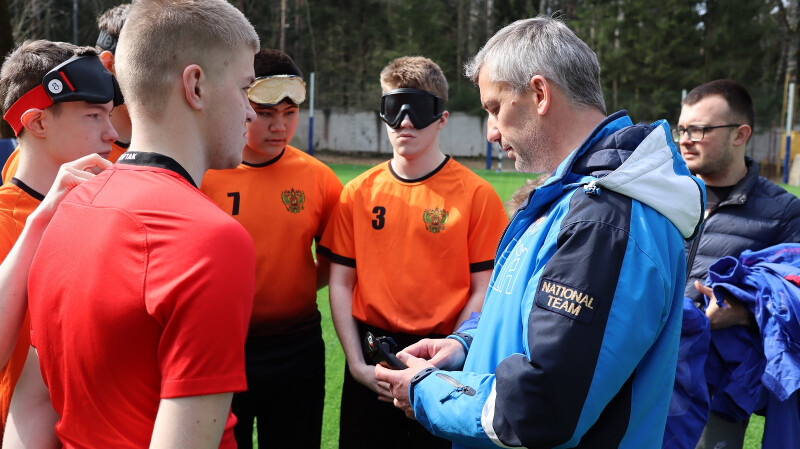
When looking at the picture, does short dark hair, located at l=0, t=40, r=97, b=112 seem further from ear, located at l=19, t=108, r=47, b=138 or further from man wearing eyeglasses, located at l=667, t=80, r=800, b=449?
man wearing eyeglasses, located at l=667, t=80, r=800, b=449

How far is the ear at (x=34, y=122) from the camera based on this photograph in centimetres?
235

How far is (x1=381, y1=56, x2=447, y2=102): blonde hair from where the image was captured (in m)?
A: 3.93

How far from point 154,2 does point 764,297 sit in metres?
3.08

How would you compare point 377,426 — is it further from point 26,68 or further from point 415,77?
point 26,68

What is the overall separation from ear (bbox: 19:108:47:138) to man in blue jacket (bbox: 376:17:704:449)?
162 centimetres

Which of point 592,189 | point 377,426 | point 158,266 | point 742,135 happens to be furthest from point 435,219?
point 158,266

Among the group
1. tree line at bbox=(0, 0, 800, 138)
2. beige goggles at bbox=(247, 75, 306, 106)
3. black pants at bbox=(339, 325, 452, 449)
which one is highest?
tree line at bbox=(0, 0, 800, 138)

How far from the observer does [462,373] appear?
6.75 feet

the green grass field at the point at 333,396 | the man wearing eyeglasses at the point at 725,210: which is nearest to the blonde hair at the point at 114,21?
the green grass field at the point at 333,396

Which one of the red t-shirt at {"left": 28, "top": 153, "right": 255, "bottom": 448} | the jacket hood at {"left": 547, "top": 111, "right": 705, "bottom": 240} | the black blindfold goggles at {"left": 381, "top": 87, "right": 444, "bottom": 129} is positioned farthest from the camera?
the black blindfold goggles at {"left": 381, "top": 87, "right": 444, "bottom": 129}

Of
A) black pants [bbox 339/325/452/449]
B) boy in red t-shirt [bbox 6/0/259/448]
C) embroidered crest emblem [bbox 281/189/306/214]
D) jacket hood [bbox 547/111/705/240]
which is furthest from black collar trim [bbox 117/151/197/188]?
black pants [bbox 339/325/452/449]

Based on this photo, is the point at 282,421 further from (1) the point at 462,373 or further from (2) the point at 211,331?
(2) the point at 211,331

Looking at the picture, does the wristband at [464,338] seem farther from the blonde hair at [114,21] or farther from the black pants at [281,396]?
the blonde hair at [114,21]

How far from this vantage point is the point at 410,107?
3840 mm
